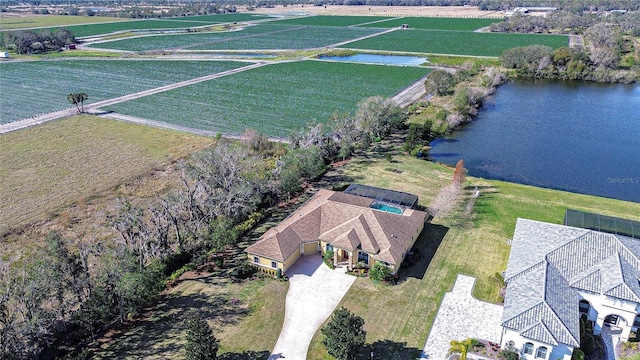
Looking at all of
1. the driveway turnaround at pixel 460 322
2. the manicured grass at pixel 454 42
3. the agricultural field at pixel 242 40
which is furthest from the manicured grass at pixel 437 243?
the agricultural field at pixel 242 40

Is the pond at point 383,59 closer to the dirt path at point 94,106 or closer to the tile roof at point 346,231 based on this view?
the dirt path at point 94,106

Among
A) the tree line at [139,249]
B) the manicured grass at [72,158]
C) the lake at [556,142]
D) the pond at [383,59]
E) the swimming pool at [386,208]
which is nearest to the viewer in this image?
the tree line at [139,249]

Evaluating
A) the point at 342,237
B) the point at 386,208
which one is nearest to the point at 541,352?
the point at 342,237

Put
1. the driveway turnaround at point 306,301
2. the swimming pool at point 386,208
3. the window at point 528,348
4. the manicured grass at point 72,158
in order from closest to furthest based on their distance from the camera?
the window at point 528,348 < the driveway turnaround at point 306,301 < the swimming pool at point 386,208 < the manicured grass at point 72,158

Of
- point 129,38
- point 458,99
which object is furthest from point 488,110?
point 129,38

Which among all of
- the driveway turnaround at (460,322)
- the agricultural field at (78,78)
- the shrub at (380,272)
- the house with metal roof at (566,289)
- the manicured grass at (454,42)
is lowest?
the driveway turnaround at (460,322)
